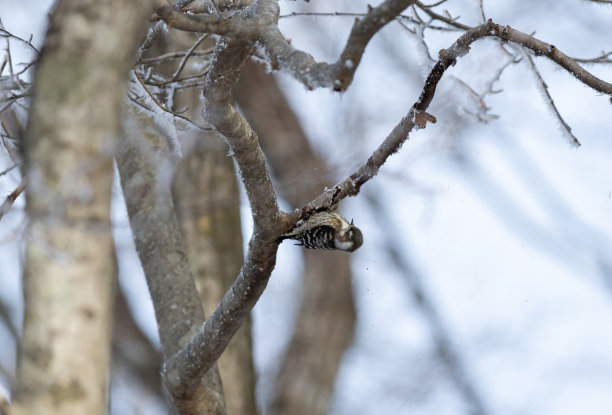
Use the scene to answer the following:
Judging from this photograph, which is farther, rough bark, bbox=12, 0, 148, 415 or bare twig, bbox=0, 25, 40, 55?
bare twig, bbox=0, 25, 40, 55

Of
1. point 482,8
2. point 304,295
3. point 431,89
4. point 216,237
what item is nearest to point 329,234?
point 431,89

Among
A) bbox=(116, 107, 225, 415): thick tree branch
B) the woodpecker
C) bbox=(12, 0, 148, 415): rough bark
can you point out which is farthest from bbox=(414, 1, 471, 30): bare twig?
bbox=(12, 0, 148, 415): rough bark

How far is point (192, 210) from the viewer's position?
155 inches

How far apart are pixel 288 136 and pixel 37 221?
4.78 meters

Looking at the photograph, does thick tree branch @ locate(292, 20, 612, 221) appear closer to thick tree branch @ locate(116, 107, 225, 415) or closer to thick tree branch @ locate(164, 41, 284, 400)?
thick tree branch @ locate(164, 41, 284, 400)

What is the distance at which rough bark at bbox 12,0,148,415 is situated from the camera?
4.12 feet

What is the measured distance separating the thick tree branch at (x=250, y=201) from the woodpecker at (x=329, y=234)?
394mm

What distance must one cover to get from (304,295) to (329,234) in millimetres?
2961

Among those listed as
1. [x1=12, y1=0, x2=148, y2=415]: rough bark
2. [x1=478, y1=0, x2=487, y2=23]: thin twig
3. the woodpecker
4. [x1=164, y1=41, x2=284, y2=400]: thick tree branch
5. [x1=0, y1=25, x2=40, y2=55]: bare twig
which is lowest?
[x1=12, y1=0, x2=148, y2=415]: rough bark

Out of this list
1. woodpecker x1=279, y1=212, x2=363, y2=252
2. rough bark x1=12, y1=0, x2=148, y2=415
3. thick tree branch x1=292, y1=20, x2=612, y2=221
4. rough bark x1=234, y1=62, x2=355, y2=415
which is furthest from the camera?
rough bark x1=234, y1=62, x2=355, y2=415

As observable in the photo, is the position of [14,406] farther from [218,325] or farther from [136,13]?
[218,325]

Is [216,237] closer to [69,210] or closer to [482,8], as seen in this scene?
[482,8]

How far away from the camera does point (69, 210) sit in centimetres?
127

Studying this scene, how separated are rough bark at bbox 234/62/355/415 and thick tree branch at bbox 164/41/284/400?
8.59ft
